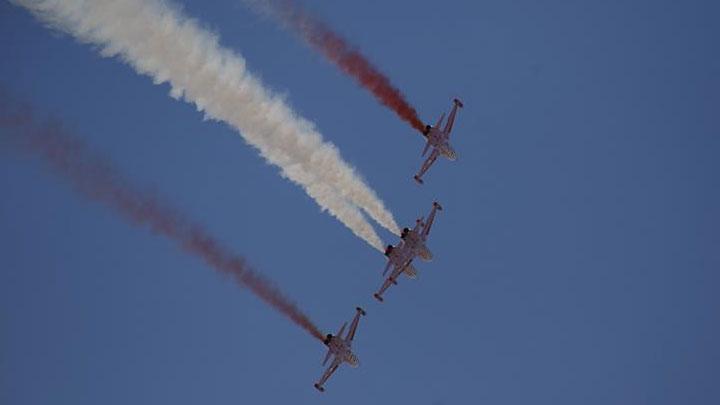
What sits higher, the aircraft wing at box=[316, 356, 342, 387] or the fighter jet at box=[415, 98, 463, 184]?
the fighter jet at box=[415, 98, 463, 184]

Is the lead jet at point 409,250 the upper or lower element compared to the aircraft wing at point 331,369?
upper

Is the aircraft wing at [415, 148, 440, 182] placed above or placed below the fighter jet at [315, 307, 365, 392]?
above

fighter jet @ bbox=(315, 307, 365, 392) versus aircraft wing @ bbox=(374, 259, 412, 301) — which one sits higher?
aircraft wing @ bbox=(374, 259, 412, 301)

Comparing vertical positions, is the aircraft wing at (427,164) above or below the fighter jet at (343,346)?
above

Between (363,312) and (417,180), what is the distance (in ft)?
23.8

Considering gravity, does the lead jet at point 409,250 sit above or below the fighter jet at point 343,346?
above

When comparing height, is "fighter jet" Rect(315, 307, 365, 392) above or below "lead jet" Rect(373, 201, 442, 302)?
below

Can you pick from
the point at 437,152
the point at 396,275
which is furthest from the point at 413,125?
the point at 396,275

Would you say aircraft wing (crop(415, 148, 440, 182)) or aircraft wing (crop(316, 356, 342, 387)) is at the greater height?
aircraft wing (crop(415, 148, 440, 182))

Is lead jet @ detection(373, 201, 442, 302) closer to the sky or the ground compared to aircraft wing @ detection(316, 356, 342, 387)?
closer to the sky

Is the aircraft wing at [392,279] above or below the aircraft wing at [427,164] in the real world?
below

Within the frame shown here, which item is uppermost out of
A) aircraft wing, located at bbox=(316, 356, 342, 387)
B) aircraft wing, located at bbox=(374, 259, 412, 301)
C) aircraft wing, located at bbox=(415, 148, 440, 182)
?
aircraft wing, located at bbox=(415, 148, 440, 182)

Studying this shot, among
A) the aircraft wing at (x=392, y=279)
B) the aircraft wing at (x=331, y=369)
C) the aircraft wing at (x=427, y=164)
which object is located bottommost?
the aircraft wing at (x=331, y=369)

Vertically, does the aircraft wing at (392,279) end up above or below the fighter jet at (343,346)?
above
